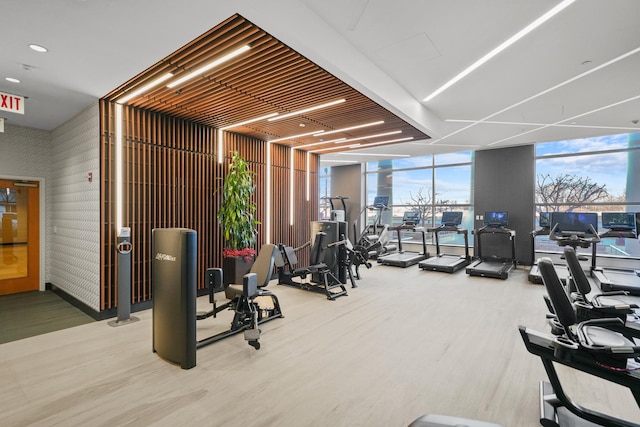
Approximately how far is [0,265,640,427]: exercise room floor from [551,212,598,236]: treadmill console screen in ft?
12.3

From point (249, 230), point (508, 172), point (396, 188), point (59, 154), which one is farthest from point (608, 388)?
point (396, 188)

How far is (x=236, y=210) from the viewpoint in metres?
5.96

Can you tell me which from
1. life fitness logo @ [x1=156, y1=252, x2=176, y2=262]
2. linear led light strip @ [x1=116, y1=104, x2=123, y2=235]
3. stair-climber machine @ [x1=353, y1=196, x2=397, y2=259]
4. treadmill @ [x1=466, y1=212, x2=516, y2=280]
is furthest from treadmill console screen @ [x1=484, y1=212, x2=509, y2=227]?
linear led light strip @ [x1=116, y1=104, x2=123, y2=235]

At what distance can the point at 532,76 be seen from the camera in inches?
180

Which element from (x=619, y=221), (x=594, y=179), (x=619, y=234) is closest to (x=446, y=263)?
(x=619, y=234)

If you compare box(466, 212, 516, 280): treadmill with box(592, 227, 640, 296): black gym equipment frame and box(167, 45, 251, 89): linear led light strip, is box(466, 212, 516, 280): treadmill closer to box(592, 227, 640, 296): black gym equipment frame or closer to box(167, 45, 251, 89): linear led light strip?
box(592, 227, 640, 296): black gym equipment frame

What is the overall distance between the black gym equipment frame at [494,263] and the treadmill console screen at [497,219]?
0.40 feet

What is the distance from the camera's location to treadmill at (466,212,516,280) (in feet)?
24.2

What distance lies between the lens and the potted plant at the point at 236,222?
595cm

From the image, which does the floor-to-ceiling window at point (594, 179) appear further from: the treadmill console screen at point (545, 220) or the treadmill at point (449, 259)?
the treadmill at point (449, 259)

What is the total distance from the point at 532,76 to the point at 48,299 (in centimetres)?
875

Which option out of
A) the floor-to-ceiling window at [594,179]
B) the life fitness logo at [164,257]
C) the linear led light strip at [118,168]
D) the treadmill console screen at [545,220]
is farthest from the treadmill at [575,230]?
the linear led light strip at [118,168]

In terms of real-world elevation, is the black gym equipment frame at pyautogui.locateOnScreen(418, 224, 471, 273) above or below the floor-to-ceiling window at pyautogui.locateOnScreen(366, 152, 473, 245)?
below

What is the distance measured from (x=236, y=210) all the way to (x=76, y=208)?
8.43 feet
